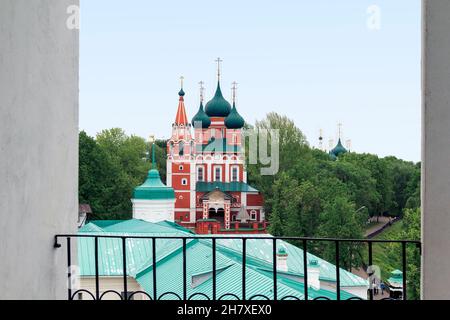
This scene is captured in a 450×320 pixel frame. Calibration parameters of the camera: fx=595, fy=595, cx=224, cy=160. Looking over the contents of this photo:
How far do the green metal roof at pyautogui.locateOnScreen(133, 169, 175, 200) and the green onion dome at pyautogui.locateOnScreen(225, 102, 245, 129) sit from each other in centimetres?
597

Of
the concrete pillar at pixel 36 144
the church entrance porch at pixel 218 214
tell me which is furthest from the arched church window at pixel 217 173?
the concrete pillar at pixel 36 144

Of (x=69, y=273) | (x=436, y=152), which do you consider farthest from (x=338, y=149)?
(x=436, y=152)

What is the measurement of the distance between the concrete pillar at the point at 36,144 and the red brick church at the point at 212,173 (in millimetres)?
25946

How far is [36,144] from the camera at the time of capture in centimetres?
195

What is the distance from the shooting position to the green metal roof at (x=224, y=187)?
30859 mm

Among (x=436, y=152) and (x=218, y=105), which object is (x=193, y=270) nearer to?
(x=436, y=152)

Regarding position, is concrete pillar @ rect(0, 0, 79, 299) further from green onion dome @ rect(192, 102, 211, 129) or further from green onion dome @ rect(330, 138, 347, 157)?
green onion dome @ rect(330, 138, 347, 157)

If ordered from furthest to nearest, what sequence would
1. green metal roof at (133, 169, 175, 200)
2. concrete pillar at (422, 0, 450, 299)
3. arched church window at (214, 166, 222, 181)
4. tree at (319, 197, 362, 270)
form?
arched church window at (214, 166, 222, 181) < tree at (319, 197, 362, 270) < green metal roof at (133, 169, 175, 200) < concrete pillar at (422, 0, 450, 299)

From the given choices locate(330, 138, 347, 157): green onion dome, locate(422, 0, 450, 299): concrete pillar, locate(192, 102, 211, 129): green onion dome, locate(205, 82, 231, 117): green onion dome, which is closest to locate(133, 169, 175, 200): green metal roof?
locate(205, 82, 231, 117): green onion dome

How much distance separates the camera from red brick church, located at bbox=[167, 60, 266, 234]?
29.1m

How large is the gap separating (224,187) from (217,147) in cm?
222

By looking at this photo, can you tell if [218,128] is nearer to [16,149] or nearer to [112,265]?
[112,265]
